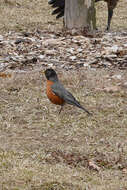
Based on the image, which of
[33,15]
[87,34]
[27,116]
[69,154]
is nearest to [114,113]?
[27,116]

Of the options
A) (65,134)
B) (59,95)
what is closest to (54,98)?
(59,95)

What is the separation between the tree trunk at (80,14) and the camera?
34.5 ft

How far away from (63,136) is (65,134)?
0.05 m

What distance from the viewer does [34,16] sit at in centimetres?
1489

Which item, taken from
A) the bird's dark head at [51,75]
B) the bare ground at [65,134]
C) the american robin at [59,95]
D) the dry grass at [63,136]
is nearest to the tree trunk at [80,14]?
the bare ground at [65,134]

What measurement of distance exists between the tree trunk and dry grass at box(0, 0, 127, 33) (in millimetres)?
1038

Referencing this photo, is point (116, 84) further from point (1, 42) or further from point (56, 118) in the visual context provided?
point (1, 42)

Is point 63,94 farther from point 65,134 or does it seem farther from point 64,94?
point 65,134

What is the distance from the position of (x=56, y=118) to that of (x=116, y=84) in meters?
1.56

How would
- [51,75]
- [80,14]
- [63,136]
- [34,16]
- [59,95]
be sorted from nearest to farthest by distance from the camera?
[63,136], [59,95], [51,75], [80,14], [34,16]

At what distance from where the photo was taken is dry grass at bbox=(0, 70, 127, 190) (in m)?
4.24

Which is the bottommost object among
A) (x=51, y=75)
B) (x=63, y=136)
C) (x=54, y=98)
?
(x=63, y=136)

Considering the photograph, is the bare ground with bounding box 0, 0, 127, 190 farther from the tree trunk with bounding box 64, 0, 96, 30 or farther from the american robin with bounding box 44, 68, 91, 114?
the tree trunk with bounding box 64, 0, 96, 30

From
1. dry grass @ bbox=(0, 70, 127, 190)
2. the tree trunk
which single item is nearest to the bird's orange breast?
dry grass @ bbox=(0, 70, 127, 190)
